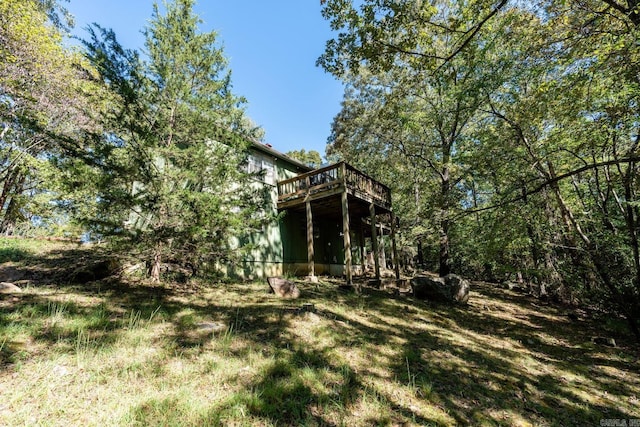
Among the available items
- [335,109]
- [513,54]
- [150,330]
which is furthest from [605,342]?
[335,109]

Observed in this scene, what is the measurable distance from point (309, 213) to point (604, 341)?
9.54 metres

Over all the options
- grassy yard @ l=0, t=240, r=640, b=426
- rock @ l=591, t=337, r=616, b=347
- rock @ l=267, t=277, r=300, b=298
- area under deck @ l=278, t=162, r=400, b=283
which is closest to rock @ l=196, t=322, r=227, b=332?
grassy yard @ l=0, t=240, r=640, b=426

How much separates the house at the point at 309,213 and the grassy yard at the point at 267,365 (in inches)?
171

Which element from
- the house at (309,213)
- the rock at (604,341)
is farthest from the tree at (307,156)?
the rock at (604,341)

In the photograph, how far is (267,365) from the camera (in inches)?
147

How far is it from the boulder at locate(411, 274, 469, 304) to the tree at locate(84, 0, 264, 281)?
24.2 ft

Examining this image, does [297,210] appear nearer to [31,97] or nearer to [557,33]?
[557,33]

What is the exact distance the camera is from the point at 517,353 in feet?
18.2

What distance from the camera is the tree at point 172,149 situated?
198 inches

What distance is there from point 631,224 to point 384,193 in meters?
8.56

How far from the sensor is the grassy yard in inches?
110

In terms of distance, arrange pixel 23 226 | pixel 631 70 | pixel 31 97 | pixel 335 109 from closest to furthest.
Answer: pixel 631 70, pixel 31 97, pixel 23 226, pixel 335 109

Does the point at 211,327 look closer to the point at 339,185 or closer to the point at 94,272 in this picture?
the point at 94,272

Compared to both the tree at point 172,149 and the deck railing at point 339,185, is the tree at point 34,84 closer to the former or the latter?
the tree at point 172,149
